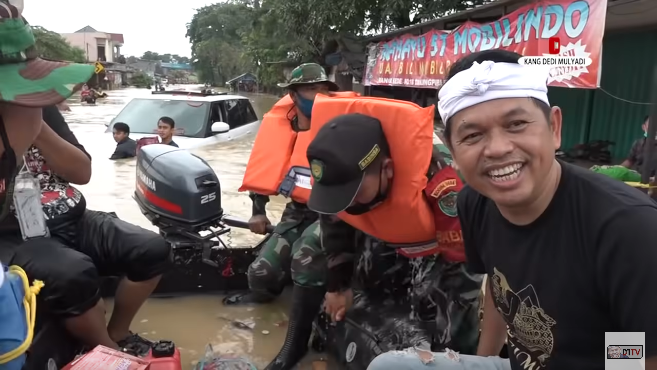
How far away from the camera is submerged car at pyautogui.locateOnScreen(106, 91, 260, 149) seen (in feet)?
22.7

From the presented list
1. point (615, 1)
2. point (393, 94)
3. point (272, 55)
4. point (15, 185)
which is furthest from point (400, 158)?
point (272, 55)

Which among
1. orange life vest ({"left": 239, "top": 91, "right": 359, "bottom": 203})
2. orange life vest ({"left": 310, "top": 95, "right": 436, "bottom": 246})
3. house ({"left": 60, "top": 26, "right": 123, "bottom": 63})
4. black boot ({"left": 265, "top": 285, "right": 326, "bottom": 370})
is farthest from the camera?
house ({"left": 60, "top": 26, "right": 123, "bottom": 63})

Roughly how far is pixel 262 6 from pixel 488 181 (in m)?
24.3

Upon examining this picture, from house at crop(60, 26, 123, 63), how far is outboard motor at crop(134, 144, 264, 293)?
234ft

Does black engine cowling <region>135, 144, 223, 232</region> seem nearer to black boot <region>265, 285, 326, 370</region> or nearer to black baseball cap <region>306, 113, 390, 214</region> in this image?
black boot <region>265, 285, 326, 370</region>

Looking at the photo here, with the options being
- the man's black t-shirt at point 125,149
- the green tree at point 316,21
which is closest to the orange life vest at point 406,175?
the man's black t-shirt at point 125,149

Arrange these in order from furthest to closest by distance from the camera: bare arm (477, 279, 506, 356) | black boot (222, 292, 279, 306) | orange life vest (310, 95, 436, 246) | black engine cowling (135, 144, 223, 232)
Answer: black boot (222, 292, 279, 306), black engine cowling (135, 144, 223, 232), orange life vest (310, 95, 436, 246), bare arm (477, 279, 506, 356)

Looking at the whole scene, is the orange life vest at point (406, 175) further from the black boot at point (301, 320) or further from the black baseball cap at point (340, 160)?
the black boot at point (301, 320)

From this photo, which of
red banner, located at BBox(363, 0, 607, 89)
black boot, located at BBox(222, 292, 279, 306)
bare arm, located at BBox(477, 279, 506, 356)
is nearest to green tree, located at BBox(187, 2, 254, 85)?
red banner, located at BBox(363, 0, 607, 89)

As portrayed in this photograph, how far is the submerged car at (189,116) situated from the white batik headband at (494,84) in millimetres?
5560

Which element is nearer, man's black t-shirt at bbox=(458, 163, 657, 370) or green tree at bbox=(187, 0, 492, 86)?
man's black t-shirt at bbox=(458, 163, 657, 370)

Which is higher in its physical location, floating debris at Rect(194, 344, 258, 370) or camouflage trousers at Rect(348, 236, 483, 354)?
camouflage trousers at Rect(348, 236, 483, 354)

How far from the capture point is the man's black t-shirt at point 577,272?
3.65ft

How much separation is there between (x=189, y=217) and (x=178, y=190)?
0.53ft
